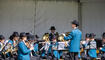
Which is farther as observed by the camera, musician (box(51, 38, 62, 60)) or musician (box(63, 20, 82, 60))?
musician (box(51, 38, 62, 60))

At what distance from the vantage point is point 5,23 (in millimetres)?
10477

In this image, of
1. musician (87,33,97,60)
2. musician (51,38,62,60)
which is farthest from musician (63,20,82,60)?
musician (87,33,97,60)

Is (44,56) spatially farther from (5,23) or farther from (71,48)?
(5,23)

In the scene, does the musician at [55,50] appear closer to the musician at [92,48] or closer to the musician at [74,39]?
the musician at [74,39]

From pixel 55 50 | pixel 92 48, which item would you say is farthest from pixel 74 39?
pixel 55 50

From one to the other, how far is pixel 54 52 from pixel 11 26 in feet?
10.6

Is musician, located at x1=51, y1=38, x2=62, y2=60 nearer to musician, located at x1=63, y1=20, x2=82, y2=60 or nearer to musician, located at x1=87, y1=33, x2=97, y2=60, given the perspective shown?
musician, located at x1=63, y1=20, x2=82, y2=60

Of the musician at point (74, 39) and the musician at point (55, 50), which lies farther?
the musician at point (55, 50)

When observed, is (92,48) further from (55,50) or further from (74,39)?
(55,50)


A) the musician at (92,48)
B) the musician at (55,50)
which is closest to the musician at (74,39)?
the musician at (55,50)

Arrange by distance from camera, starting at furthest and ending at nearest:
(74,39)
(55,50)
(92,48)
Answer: (55,50) → (92,48) → (74,39)

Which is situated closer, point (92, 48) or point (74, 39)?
point (74, 39)

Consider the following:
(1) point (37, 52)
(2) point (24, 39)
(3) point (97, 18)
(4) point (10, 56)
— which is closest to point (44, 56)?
(1) point (37, 52)

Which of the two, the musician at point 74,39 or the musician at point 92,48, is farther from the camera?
the musician at point 92,48
